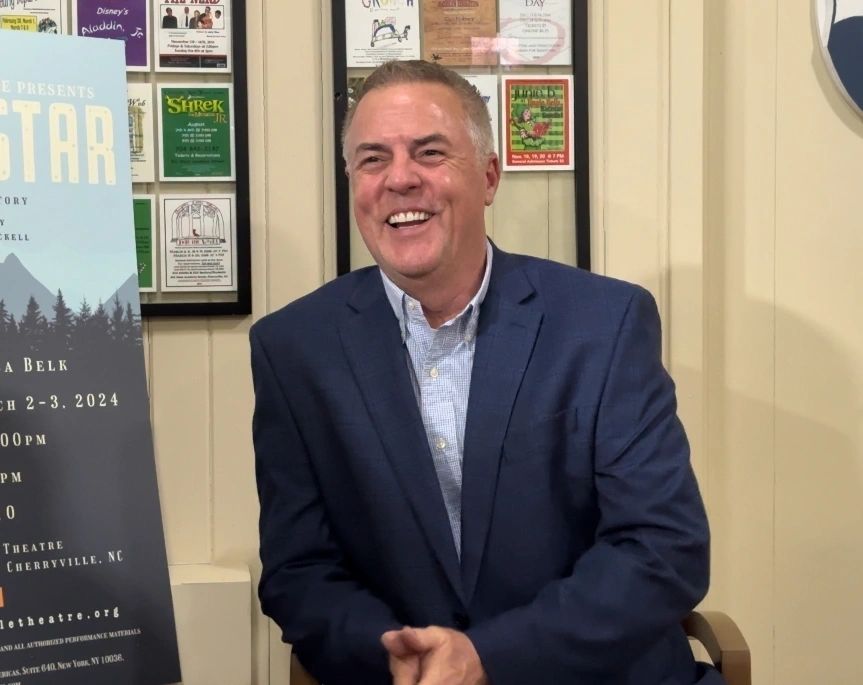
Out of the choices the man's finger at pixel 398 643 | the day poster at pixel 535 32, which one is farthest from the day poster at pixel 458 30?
the man's finger at pixel 398 643

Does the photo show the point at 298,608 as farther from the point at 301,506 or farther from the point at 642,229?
the point at 642,229

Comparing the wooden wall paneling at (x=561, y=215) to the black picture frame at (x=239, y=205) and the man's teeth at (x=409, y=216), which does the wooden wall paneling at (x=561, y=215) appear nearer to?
the man's teeth at (x=409, y=216)

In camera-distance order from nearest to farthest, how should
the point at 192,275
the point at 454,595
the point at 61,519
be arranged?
the point at 61,519 < the point at 454,595 < the point at 192,275

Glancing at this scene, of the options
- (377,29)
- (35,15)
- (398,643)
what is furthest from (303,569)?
(35,15)

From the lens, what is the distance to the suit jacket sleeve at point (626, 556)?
1.35 meters

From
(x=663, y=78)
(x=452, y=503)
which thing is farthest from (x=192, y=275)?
(x=663, y=78)

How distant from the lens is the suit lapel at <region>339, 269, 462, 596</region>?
58.2 inches

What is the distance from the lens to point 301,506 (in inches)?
61.1

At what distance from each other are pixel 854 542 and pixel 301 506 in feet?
4.10

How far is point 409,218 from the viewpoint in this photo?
1.51m

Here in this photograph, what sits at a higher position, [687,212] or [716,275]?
[687,212]

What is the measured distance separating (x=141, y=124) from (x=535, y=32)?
2.63ft

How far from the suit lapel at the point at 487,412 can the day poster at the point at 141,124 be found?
795 millimetres

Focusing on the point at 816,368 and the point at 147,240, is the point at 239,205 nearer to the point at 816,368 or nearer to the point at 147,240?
the point at 147,240
